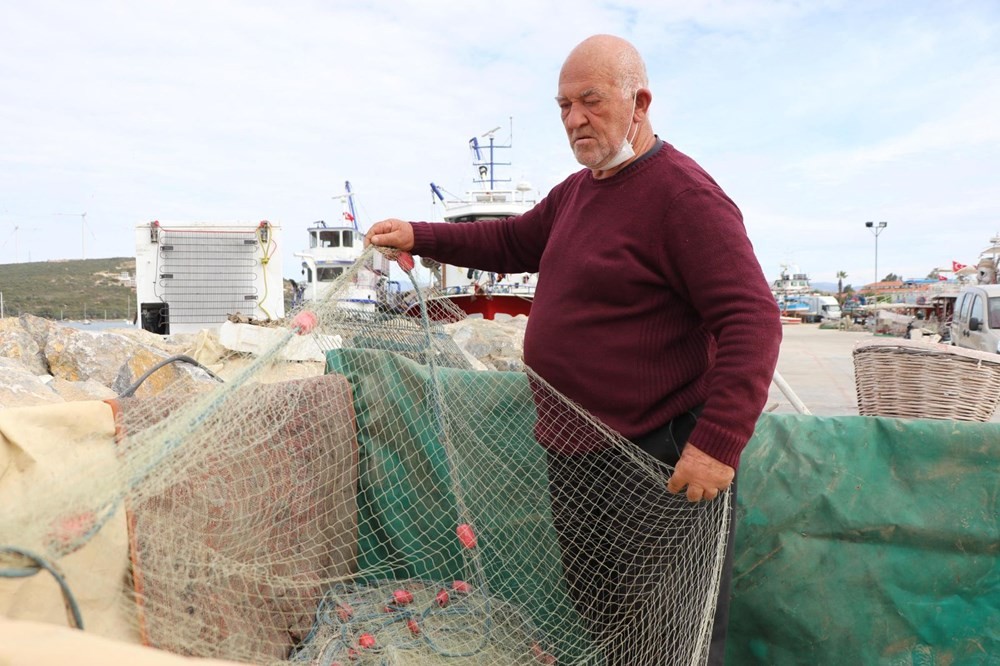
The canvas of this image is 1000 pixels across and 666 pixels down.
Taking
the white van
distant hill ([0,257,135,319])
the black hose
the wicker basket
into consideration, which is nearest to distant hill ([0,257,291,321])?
distant hill ([0,257,135,319])

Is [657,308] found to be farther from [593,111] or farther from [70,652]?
[70,652]

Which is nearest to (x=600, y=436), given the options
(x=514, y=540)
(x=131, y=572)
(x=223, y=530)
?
(x=514, y=540)

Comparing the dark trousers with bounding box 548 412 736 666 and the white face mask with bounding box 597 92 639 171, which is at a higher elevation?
the white face mask with bounding box 597 92 639 171

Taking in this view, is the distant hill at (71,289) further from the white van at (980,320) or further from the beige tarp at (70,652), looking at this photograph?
the white van at (980,320)

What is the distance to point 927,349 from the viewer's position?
2596 mm

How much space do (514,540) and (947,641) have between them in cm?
138

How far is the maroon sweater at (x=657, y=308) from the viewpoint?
167 cm

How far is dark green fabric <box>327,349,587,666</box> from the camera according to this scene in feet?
8.18

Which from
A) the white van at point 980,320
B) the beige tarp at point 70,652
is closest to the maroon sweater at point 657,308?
the beige tarp at point 70,652

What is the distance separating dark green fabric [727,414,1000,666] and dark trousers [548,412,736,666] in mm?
518

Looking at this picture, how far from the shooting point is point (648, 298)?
1863mm

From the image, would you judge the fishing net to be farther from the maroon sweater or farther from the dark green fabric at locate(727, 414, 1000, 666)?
the dark green fabric at locate(727, 414, 1000, 666)

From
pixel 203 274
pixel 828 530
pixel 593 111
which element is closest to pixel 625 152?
pixel 593 111

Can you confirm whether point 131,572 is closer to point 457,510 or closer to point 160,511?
point 160,511
